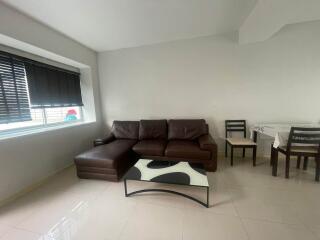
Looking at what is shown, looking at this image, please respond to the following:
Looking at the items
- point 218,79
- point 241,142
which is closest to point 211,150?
point 241,142

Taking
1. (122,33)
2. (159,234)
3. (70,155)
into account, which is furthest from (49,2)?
(159,234)

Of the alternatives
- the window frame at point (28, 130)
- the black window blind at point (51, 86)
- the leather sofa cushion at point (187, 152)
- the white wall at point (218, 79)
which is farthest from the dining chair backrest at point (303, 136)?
the black window blind at point (51, 86)

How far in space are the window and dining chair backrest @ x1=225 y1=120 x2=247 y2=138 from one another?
333 centimetres

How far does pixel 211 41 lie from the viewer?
2996mm

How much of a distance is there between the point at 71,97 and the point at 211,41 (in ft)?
10.4

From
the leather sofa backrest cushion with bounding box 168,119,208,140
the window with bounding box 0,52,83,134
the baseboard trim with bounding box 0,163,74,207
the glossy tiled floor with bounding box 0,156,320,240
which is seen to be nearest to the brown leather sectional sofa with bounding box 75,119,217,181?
the leather sofa backrest cushion with bounding box 168,119,208,140

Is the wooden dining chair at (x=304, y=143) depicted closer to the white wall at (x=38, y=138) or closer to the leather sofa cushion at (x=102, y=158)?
the leather sofa cushion at (x=102, y=158)

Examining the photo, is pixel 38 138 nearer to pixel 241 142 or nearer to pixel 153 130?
pixel 153 130

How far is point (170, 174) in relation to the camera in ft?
6.18

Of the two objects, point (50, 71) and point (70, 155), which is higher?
point (50, 71)

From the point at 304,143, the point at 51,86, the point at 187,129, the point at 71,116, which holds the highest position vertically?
the point at 51,86

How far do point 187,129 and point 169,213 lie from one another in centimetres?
171

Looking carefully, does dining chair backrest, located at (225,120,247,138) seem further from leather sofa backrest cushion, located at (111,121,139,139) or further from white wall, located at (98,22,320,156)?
leather sofa backrest cushion, located at (111,121,139,139)

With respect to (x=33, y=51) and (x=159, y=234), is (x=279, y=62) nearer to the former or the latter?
(x=159, y=234)
